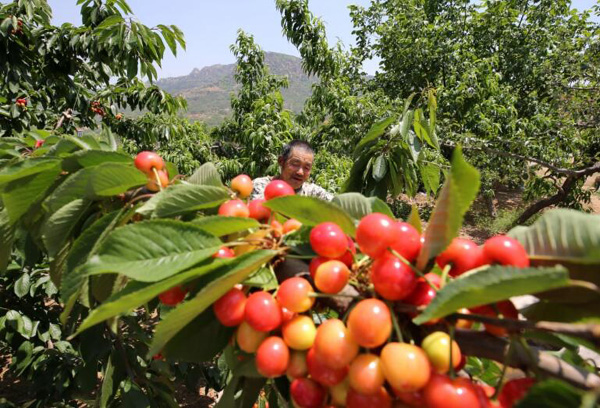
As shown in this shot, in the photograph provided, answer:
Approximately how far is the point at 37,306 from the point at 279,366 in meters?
3.31

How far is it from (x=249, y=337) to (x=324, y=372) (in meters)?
0.15

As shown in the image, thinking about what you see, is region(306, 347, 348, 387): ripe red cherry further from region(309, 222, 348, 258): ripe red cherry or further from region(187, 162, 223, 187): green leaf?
region(187, 162, 223, 187): green leaf

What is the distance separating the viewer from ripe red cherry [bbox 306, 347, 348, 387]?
56 cm

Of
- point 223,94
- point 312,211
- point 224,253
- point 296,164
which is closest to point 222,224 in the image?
point 224,253

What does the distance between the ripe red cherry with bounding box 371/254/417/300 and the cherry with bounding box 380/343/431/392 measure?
73 mm

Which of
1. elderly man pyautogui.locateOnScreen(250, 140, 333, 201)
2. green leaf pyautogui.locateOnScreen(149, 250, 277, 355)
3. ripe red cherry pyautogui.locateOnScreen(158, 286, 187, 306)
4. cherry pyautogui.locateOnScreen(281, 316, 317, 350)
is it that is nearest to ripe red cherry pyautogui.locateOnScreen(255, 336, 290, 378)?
cherry pyautogui.locateOnScreen(281, 316, 317, 350)

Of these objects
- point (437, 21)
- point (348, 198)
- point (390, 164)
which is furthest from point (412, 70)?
point (348, 198)

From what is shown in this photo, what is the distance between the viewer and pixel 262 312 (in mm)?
593

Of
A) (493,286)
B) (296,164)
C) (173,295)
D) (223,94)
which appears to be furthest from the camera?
(223,94)

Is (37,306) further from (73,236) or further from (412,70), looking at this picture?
(412,70)

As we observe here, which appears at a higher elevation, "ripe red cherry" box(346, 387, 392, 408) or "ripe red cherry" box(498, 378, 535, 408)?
"ripe red cherry" box(498, 378, 535, 408)

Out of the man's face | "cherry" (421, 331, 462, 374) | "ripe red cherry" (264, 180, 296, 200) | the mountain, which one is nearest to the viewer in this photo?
"cherry" (421, 331, 462, 374)

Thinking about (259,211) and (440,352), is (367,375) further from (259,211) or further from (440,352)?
(259,211)

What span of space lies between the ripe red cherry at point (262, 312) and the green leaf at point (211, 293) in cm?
4
